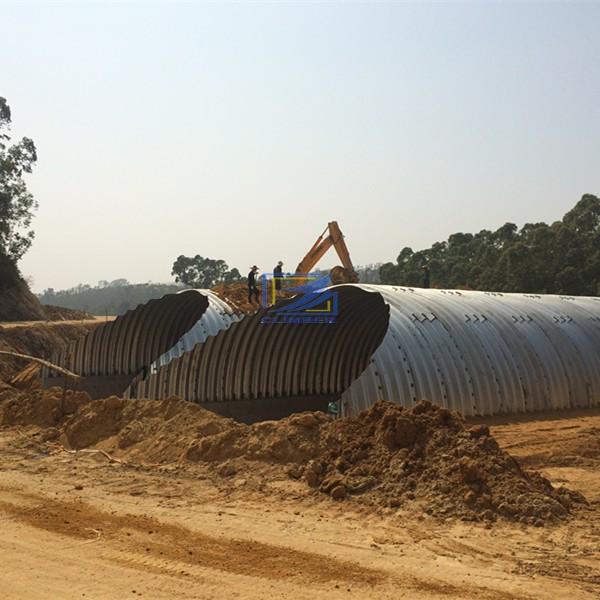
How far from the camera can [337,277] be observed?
27.6 metres

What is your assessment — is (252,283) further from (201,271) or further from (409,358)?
(201,271)

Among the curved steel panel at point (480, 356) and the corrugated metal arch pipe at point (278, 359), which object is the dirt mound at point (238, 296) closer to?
the corrugated metal arch pipe at point (278, 359)

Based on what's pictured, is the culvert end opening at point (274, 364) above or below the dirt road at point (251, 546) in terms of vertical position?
above

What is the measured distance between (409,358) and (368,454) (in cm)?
486

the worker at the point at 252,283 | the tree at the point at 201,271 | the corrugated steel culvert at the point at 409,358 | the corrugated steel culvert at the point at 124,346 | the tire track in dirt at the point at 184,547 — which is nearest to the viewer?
the tire track in dirt at the point at 184,547

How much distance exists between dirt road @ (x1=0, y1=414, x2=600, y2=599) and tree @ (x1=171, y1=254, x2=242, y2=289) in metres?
77.7

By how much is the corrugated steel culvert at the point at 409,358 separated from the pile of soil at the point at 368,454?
2.54 metres

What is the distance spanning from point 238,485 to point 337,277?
61.6 ft

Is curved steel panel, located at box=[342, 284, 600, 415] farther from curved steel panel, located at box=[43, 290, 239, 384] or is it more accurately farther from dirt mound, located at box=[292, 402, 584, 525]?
curved steel panel, located at box=[43, 290, 239, 384]

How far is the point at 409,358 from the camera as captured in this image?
547 inches

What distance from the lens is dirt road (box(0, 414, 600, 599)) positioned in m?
5.99

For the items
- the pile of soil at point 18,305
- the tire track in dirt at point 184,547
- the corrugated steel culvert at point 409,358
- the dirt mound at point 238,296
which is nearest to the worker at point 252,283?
the dirt mound at point 238,296

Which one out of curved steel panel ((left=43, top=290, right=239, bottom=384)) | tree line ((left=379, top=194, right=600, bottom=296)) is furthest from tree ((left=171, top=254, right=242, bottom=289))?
curved steel panel ((left=43, top=290, right=239, bottom=384))

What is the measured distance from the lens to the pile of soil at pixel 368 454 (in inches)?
320
